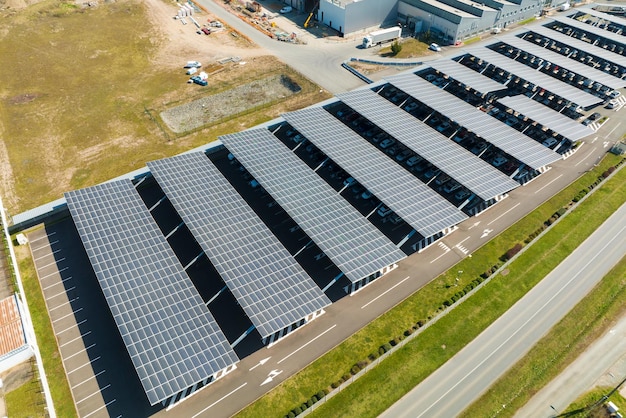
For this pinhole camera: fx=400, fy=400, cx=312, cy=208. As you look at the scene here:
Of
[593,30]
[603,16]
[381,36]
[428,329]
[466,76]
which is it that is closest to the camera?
[428,329]

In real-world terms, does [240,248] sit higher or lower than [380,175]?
lower

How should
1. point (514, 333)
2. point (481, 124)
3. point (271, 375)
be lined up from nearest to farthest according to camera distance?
1. point (271, 375)
2. point (514, 333)
3. point (481, 124)

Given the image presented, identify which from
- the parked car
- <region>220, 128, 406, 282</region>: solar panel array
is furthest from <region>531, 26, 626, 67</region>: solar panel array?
<region>220, 128, 406, 282</region>: solar panel array

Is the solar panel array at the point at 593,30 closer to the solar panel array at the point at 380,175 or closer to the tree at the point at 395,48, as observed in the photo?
the tree at the point at 395,48

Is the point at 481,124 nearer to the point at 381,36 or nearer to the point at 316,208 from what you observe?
the point at 316,208

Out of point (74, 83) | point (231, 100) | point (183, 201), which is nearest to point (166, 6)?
point (74, 83)

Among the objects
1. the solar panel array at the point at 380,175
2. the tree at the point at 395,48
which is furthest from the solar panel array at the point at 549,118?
the tree at the point at 395,48

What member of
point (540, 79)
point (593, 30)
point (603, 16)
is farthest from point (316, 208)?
point (603, 16)
